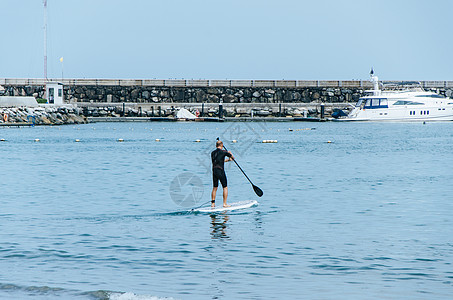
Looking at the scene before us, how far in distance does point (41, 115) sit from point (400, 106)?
146 ft

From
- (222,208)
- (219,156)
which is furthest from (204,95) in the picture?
(219,156)

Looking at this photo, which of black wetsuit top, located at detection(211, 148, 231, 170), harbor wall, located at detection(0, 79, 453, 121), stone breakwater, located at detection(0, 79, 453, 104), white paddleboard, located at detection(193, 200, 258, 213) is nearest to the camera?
black wetsuit top, located at detection(211, 148, 231, 170)

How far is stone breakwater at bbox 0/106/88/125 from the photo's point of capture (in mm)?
81750

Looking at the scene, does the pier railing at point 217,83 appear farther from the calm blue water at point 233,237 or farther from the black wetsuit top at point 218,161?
the black wetsuit top at point 218,161

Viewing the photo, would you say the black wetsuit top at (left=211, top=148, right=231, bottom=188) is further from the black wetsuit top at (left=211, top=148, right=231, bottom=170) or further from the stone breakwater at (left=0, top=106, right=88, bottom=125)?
the stone breakwater at (left=0, top=106, right=88, bottom=125)

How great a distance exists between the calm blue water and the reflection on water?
3 centimetres

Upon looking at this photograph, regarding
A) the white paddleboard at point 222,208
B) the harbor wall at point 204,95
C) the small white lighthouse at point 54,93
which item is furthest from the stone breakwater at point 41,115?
the white paddleboard at point 222,208

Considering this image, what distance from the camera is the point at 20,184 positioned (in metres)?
28.9

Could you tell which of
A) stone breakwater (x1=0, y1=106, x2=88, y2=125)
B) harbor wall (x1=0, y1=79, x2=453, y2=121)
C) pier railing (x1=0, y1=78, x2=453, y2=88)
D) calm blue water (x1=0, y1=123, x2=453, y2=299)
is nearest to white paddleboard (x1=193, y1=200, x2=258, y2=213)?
calm blue water (x1=0, y1=123, x2=453, y2=299)

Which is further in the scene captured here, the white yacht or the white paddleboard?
the white yacht

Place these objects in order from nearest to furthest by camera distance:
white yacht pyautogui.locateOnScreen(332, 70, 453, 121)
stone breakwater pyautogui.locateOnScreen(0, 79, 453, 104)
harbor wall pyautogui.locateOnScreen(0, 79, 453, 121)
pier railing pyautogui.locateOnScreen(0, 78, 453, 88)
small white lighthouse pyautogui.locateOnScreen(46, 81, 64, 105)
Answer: white yacht pyautogui.locateOnScreen(332, 70, 453, 121) → small white lighthouse pyautogui.locateOnScreen(46, 81, 64, 105) → harbor wall pyautogui.locateOnScreen(0, 79, 453, 121) → stone breakwater pyautogui.locateOnScreen(0, 79, 453, 104) → pier railing pyautogui.locateOnScreen(0, 78, 453, 88)

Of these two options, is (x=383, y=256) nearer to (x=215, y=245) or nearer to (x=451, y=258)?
(x=451, y=258)

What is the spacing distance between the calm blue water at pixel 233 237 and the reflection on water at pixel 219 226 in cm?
3

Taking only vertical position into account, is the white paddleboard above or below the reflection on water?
above
